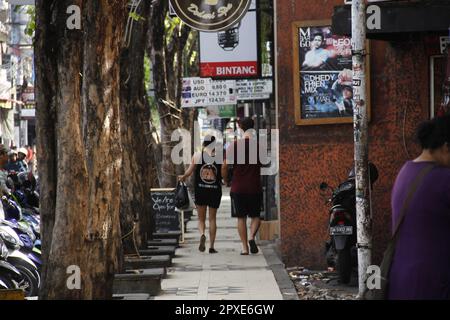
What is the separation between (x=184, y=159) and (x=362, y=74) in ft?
63.9

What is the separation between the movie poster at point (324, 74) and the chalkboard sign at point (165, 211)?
6.13 meters

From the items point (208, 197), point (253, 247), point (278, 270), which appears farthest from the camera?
point (208, 197)

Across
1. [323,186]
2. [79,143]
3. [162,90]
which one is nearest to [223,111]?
[162,90]

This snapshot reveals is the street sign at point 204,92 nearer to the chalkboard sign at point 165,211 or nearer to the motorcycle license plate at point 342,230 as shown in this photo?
the chalkboard sign at point 165,211

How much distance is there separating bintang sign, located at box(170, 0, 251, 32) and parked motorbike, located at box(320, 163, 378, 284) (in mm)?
2840

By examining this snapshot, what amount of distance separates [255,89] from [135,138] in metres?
5.34

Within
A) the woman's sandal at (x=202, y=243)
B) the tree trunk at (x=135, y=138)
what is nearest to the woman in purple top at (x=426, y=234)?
the tree trunk at (x=135, y=138)

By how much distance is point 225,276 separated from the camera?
1370cm

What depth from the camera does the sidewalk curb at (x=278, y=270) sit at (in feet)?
39.2

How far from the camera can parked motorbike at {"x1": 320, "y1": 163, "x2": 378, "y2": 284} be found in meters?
12.0

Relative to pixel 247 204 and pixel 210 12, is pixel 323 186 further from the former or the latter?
pixel 247 204

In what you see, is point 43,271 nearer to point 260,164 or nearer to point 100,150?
point 100,150

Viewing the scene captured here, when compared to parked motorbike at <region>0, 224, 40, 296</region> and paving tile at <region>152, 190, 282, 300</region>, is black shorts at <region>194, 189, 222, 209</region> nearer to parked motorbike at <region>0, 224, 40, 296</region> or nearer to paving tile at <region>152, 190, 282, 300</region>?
paving tile at <region>152, 190, 282, 300</region>
